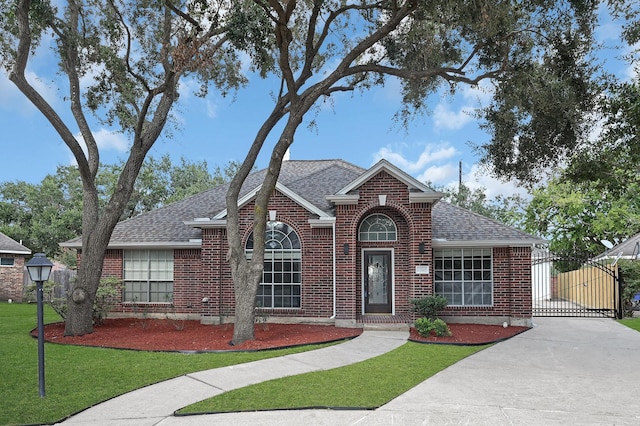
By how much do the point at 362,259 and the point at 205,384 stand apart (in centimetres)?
803

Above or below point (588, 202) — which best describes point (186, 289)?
below

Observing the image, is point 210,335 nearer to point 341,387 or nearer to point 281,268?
point 281,268

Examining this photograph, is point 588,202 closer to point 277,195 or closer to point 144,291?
point 277,195

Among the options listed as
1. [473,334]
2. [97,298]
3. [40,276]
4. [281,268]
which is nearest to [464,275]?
[473,334]

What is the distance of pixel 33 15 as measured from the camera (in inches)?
498

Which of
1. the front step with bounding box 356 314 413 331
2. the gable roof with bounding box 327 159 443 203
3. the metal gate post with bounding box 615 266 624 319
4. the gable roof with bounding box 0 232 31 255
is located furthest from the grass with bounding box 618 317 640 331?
the gable roof with bounding box 0 232 31 255

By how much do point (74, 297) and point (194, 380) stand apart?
6.67 metres

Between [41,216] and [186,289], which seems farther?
[41,216]

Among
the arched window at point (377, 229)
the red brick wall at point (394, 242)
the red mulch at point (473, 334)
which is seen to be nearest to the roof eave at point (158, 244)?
the red brick wall at point (394, 242)

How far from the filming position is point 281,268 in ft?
50.2

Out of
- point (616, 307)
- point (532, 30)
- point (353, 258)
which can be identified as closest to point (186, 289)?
point (353, 258)

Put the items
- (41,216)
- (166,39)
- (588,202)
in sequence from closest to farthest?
(166,39), (588,202), (41,216)

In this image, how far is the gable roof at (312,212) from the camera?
1458 centimetres

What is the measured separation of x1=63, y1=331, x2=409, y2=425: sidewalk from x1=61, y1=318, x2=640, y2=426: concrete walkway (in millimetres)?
14
